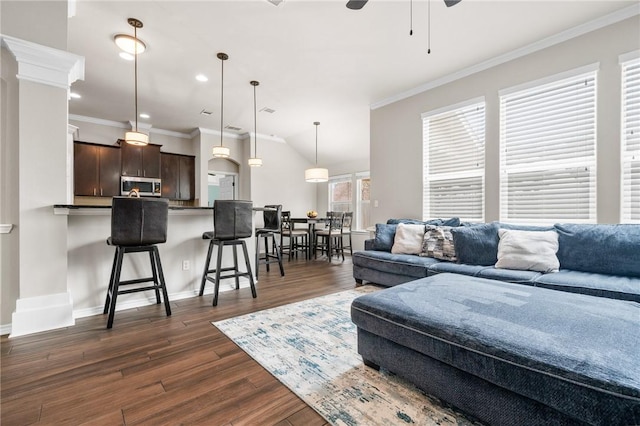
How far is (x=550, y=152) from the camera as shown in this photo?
10.2ft

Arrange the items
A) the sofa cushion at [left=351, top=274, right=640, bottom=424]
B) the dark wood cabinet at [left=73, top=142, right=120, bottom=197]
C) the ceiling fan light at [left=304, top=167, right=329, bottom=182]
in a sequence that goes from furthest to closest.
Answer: the ceiling fan light at [left=304, top=167, right=329, bottom=182] < the dark wood cabinet at [left=73, top=142, right=120, bottom=197] < the sofa cushion at [left=351, top=274, right=640, bottom=424]

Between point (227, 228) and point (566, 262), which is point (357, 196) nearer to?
point (227, 228)

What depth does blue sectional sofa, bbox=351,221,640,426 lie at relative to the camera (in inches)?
37.3

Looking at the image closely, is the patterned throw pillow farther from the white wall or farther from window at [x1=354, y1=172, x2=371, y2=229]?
window at [x1=354, y1=172, x2=371, y2=229]

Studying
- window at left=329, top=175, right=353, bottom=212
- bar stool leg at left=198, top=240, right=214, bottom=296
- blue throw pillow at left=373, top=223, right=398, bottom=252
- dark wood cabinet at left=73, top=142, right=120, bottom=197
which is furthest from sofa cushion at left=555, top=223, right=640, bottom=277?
dark wood cabinet at left=73, top=142, right=120, bottom=197

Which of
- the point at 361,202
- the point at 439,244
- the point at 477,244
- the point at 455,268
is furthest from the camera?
the point at 361,202

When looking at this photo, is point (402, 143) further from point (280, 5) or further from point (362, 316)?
point (362, 316)

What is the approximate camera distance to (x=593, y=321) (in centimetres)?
127

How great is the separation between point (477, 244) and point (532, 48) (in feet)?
7.74

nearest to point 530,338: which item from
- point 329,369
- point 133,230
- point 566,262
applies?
point 329,369

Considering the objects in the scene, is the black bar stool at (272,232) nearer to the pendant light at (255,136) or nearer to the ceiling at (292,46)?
the pendant light at (255,136)

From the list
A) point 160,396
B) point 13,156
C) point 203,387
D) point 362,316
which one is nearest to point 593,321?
point 362,316

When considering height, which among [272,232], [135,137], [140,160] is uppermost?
[140,160]

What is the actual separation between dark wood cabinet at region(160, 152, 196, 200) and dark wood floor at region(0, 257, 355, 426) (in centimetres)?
413
